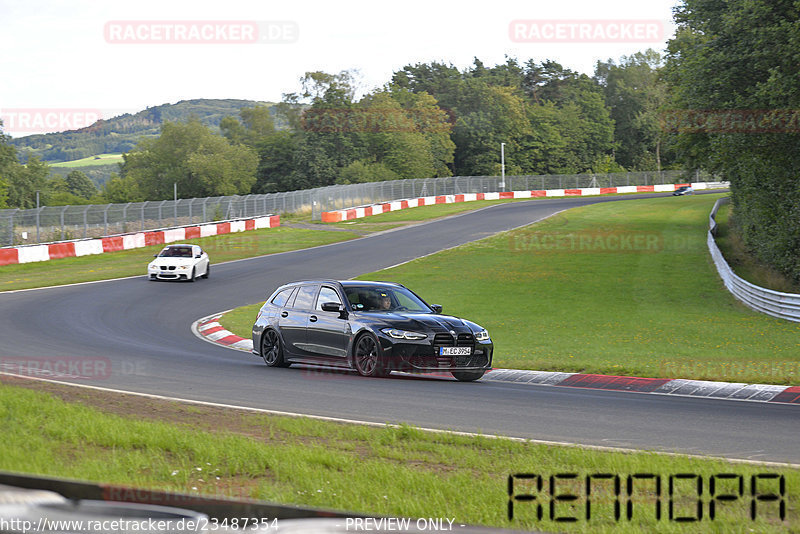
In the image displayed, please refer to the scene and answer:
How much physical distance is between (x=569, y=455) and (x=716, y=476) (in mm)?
1294

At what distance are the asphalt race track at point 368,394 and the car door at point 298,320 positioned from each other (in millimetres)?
442

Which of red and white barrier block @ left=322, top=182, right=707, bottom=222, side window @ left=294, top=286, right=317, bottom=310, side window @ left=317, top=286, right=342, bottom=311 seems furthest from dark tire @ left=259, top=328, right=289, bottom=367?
red and white barrier block @ left=322, top=182, right=707, bottom=222

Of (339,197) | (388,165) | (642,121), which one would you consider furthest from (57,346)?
(642,121)

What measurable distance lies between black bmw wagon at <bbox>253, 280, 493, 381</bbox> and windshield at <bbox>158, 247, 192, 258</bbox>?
17.8m

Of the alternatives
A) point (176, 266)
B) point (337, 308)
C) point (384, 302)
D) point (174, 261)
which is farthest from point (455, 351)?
point (174, 261)

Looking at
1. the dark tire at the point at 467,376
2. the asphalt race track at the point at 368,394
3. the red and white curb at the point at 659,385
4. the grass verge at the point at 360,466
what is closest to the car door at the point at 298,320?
the asphalt race track at the point at 368,394

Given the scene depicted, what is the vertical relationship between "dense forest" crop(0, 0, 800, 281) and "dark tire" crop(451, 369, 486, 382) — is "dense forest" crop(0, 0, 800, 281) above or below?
above

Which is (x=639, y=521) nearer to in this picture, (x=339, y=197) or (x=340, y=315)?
(x=340, y=315)

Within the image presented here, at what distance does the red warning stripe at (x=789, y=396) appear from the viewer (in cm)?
1127

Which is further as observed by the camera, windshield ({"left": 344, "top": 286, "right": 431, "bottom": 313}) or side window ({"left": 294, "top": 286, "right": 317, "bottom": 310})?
side window ({"left": 294, "top": 286, "right": 317, "bottom": 310})

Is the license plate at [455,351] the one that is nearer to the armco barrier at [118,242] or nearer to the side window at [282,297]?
the side window at [282,297]

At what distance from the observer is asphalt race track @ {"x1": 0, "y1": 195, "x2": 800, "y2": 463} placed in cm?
850

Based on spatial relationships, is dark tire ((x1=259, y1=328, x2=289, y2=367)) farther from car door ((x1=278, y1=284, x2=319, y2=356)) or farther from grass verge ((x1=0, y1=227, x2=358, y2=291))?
grass verge ((x1=0, y1=227, x2=358, y2=291))

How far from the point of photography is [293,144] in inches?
4149
